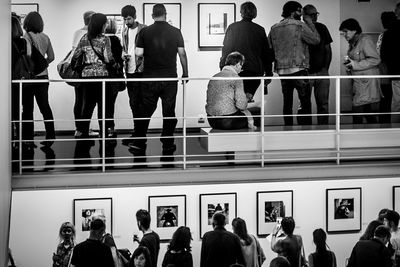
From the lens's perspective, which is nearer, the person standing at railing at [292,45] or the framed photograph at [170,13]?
the person standing at railing at [292,45]

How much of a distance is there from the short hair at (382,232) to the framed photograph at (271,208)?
2.09m

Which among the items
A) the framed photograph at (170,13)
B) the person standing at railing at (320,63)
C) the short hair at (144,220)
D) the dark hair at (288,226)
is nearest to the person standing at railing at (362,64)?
the person standing at railing at (320,63)

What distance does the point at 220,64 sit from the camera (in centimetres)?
1234

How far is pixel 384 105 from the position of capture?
13.3 metres

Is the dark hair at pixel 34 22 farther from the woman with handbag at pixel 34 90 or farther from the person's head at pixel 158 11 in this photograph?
the person's head at pixel 158 11

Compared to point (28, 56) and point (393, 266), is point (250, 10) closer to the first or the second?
point (28, 56)

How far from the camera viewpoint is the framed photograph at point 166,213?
11.3 metres

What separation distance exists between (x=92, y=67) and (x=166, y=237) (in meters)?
2.35

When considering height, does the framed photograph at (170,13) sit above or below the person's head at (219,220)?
above

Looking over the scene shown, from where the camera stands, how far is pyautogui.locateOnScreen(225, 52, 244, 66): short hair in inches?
452

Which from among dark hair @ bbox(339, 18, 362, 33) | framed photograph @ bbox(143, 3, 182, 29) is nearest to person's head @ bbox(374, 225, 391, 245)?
dark hair @ bbox(339, 18, 362, 33)

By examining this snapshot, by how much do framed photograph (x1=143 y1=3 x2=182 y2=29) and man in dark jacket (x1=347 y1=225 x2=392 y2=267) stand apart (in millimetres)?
6859

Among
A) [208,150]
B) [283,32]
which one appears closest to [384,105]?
[283,32]

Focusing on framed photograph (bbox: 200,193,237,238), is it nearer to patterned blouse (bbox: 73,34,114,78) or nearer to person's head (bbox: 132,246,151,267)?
patterned blouse (bbox: 73,34,114,78)
